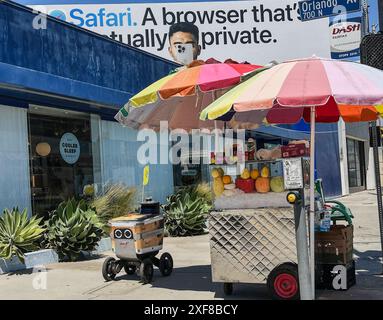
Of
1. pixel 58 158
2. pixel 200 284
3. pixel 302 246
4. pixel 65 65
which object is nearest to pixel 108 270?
pixel 200 284

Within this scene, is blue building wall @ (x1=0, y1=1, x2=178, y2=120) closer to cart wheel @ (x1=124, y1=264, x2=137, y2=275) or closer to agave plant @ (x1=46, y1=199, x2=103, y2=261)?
agave plant @ (x1=46, y1=199, x2=103, y2=261)

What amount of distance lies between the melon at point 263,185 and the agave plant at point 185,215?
6.98 metres

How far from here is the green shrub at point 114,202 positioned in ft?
37.4

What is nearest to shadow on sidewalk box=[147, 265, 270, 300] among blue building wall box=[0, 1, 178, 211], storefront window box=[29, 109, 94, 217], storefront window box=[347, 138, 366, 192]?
storefront window box=[29, 109, 94, 217]

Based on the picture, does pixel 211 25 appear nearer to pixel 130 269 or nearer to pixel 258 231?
pixel 130 269

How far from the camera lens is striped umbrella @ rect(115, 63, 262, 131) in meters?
6.58

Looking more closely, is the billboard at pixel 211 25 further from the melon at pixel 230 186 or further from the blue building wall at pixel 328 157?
the melon at pixel 230 186

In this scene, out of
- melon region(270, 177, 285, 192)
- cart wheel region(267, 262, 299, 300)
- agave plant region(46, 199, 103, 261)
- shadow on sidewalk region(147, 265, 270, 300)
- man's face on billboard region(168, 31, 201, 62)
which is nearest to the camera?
cart wheel region(267, 262, 299, 300)

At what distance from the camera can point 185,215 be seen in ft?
43.7

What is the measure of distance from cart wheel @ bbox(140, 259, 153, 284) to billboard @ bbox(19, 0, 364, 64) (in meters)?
19.3

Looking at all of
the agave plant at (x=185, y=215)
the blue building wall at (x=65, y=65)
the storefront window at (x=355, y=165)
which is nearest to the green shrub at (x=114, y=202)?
the agave plant at (x=185, y=215)

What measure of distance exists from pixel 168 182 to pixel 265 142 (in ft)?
34.3
